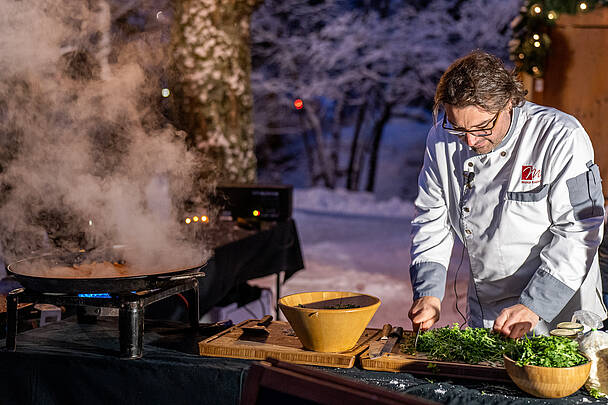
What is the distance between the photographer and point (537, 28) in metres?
6.89

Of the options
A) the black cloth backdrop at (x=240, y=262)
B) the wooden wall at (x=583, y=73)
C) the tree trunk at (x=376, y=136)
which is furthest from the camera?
the tree trunk at (x=376, y=136)

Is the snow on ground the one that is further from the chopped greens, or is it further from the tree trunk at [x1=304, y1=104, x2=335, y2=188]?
the chopped greens

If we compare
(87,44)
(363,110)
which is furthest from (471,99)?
(363,110)

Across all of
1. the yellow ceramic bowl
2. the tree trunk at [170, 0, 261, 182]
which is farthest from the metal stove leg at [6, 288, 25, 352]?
the tree trunk at [170, 0, 261, 182]

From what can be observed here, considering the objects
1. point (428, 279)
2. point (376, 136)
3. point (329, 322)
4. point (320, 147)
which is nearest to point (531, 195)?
point (428, 279)

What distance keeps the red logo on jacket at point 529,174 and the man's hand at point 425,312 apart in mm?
511

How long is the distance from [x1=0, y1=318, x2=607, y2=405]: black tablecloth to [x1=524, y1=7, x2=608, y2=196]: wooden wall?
558 centimetres

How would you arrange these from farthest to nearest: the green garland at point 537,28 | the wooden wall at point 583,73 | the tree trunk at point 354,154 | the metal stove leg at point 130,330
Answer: the tree trunk at point 354,154, the wooden wall at point 583,73, the green garland at point 537,28, the metal stove leg at point 130,330

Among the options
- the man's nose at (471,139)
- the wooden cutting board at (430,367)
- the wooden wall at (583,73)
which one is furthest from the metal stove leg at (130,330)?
the wooden wall at (583,73)

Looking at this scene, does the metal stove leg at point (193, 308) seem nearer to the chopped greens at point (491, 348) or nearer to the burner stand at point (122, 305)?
the burner stand at point (122, 305)

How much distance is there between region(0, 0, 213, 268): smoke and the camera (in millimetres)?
3389

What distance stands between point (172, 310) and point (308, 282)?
3886mm

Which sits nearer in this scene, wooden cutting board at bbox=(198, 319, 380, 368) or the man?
wooden cutting board at bbox=(198, 319, 380, 368)

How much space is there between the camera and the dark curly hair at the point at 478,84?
6.66 ft
